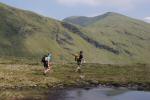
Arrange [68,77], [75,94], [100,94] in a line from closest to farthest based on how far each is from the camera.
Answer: [75,94], [100,94], [68,77]

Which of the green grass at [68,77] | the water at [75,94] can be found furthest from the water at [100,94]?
the green grass at [68,77]

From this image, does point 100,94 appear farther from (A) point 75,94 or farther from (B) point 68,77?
(B) point 68,77

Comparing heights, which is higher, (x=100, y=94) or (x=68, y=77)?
(x=68, y=77)

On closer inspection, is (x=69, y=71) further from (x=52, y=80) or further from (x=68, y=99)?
(x=68, y=99)

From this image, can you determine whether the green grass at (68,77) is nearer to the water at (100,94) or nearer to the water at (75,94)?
the water at (75,94)

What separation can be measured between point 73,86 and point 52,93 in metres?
8.00

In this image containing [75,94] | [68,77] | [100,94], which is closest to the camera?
[75,94]

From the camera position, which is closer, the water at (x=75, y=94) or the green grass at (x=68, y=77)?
the water at (x=75, y=94)

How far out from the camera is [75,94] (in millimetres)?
43594

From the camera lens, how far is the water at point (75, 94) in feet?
131

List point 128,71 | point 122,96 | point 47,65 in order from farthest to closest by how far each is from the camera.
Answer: point 128,71, point 47,65, point 122,96

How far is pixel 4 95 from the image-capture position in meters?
39.2

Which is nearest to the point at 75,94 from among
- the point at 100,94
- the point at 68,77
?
the point at 100,94

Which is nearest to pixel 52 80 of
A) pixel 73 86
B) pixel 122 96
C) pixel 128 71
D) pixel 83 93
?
pixel 73 86
